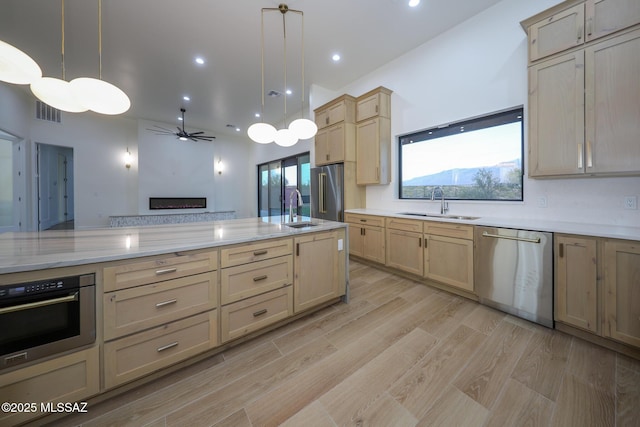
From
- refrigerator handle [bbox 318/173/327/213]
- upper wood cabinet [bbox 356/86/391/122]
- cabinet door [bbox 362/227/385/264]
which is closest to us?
cabinet door [bbox 362/227/385/264]

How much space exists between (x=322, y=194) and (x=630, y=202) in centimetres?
358

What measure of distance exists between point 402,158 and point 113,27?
454 centimetres

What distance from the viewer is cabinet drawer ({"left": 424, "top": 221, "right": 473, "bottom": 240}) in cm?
249

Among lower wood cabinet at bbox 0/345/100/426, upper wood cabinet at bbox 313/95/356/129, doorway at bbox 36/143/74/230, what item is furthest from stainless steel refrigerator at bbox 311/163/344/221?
doorway at bbox 36/143/74/230

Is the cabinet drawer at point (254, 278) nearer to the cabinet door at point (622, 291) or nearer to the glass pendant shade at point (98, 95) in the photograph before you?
the glass pendant shade at point (98, 95)

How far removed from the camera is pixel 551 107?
209 centimetres

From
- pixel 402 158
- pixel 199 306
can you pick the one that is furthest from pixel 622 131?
pixel 199 306

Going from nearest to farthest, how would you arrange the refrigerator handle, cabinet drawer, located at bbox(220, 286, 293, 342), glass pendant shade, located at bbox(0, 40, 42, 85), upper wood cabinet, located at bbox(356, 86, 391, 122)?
glass pendant shade, located at bbox(0, 40, 42, 85) → cabinet drawer, located at bbox(220, 286, 293, 342) → upper wood cabinet, located at bbox(356, 86, 391, 122) → the refrigerator handle

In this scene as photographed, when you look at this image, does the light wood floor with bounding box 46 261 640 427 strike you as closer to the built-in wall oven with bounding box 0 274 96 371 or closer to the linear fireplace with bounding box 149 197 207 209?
the built-in wall oven with bounding box 0 274 96 371

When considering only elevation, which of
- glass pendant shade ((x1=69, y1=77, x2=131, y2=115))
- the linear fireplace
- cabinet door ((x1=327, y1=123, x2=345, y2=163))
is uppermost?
cabinet door ((x1=327, y1=123, x2=345, y2=163))

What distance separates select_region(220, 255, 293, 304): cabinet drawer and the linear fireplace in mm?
7035

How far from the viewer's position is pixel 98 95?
1.42 meters

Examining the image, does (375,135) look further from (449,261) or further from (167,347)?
(167,347)

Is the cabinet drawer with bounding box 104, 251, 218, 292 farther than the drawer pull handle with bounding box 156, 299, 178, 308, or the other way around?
the drawer pull handle with bounding box 156, 299, 178, 308
